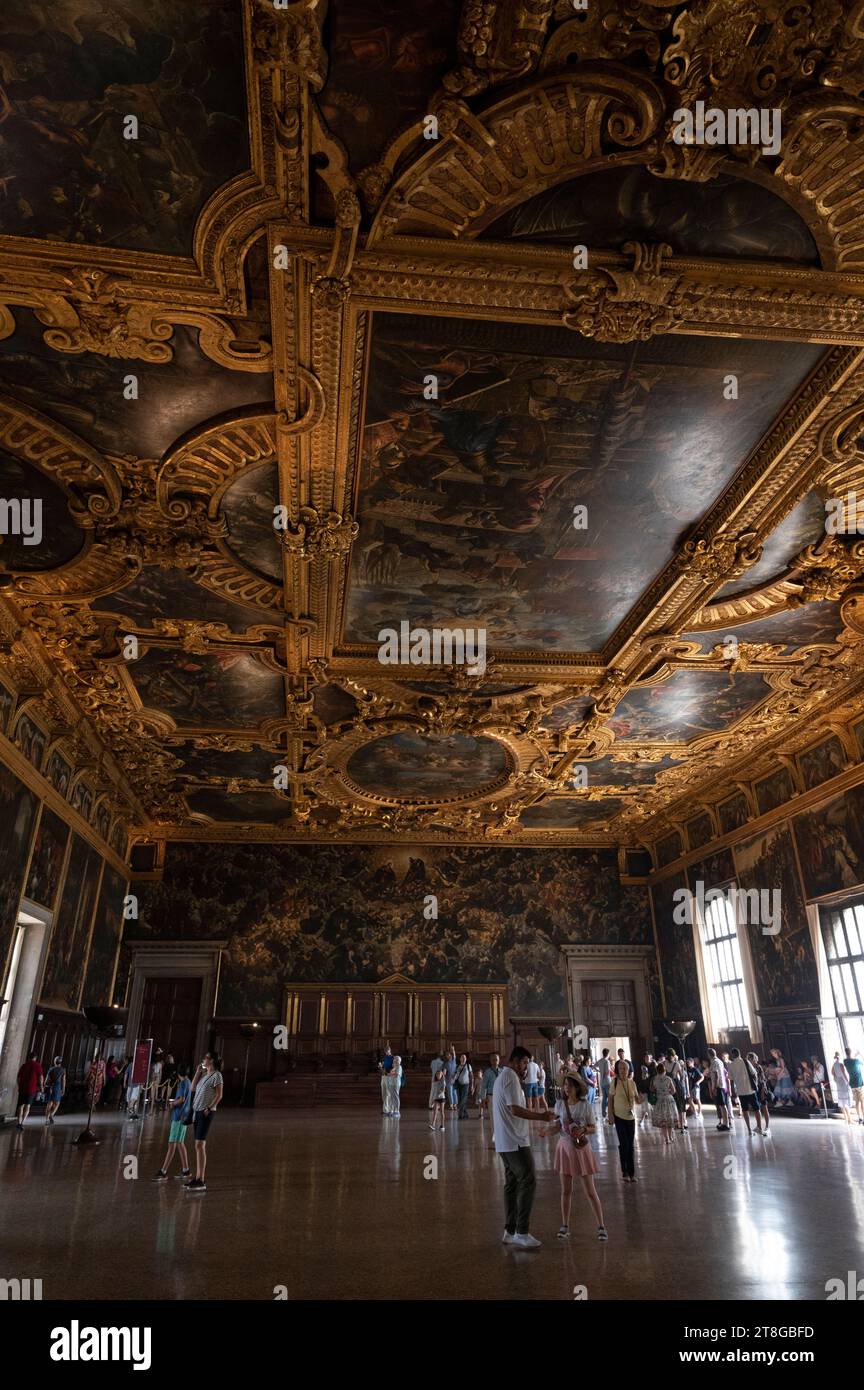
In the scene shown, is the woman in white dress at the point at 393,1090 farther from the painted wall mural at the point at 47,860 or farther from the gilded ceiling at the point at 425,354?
the gilded ceiling at the point at 425,354

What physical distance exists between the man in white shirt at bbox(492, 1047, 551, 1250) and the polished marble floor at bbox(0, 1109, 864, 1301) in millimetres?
214

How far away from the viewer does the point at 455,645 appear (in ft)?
46.3

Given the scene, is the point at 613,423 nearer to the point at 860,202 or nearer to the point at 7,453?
the point at 860,202

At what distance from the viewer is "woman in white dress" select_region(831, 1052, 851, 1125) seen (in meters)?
16.4

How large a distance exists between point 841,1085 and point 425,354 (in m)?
16.7

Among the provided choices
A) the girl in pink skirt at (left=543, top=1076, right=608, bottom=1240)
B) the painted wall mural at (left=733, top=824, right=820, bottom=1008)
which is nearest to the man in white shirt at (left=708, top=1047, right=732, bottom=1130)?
the painted wall mural at (left=733, top=824, right=820, bottom=1008)

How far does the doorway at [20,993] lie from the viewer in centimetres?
1562

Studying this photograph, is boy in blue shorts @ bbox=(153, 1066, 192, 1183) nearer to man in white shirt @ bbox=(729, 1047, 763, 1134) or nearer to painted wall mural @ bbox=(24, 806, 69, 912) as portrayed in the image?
painted wall mural @ bbox=(24, 806, 69, 912)

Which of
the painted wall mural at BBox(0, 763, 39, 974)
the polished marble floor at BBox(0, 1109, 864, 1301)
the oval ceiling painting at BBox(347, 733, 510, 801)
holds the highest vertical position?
the oval ceiling painting at BBox(347, 733, 510, 801)

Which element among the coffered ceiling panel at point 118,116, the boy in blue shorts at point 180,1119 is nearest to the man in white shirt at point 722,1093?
the boy in blue shorts at point 180,1119

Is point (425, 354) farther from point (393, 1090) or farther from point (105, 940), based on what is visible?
point (105, 940)

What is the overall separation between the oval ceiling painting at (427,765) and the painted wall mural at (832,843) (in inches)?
280

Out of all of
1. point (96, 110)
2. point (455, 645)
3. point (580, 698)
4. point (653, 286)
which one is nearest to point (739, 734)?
point (580, 698)

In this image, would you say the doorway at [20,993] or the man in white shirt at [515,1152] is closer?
the man in white shirt at [515,1152]
